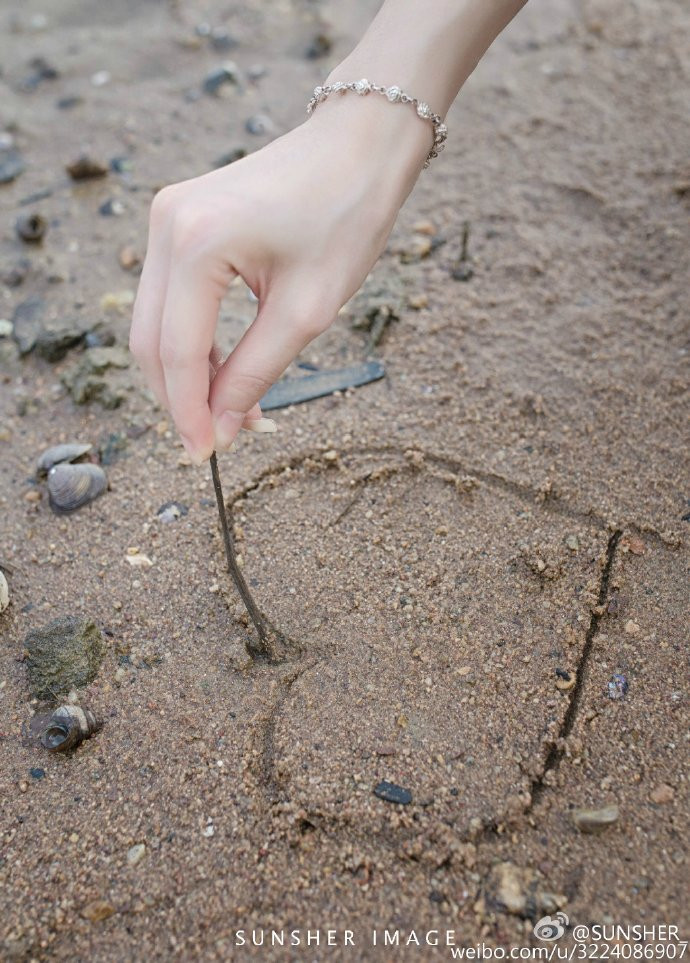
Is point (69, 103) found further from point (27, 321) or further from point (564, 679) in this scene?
point (564, 679)

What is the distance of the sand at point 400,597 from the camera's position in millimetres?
1557

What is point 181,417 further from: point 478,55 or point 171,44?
point 171,44

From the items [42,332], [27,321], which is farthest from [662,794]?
[27,321]

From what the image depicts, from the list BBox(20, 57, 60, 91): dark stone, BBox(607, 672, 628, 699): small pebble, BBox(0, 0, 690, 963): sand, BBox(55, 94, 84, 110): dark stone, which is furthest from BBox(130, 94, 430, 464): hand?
BBox(20, 57, 60, 91): dark stone

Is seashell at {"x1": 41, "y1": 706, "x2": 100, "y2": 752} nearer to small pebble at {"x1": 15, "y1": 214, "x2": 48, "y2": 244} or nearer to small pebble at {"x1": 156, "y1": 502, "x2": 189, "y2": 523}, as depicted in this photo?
small pebble at {"x1": 156, "y1": 502, "x2": 189, "y2": 523}

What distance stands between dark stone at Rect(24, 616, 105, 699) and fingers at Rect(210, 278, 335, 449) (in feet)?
2.48

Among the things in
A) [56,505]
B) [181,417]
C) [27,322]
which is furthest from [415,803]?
[27,322]

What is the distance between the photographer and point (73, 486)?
2.24 meters

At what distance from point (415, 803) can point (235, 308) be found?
1.77 meters

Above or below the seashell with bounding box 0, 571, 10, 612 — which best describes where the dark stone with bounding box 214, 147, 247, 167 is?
above

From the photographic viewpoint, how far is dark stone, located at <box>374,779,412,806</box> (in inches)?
64.6

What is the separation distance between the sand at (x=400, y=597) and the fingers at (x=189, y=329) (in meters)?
0.69

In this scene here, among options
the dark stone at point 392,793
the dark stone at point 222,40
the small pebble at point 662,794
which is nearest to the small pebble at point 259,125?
the dark stone at point 222,40

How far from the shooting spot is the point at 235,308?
9.09 feet
